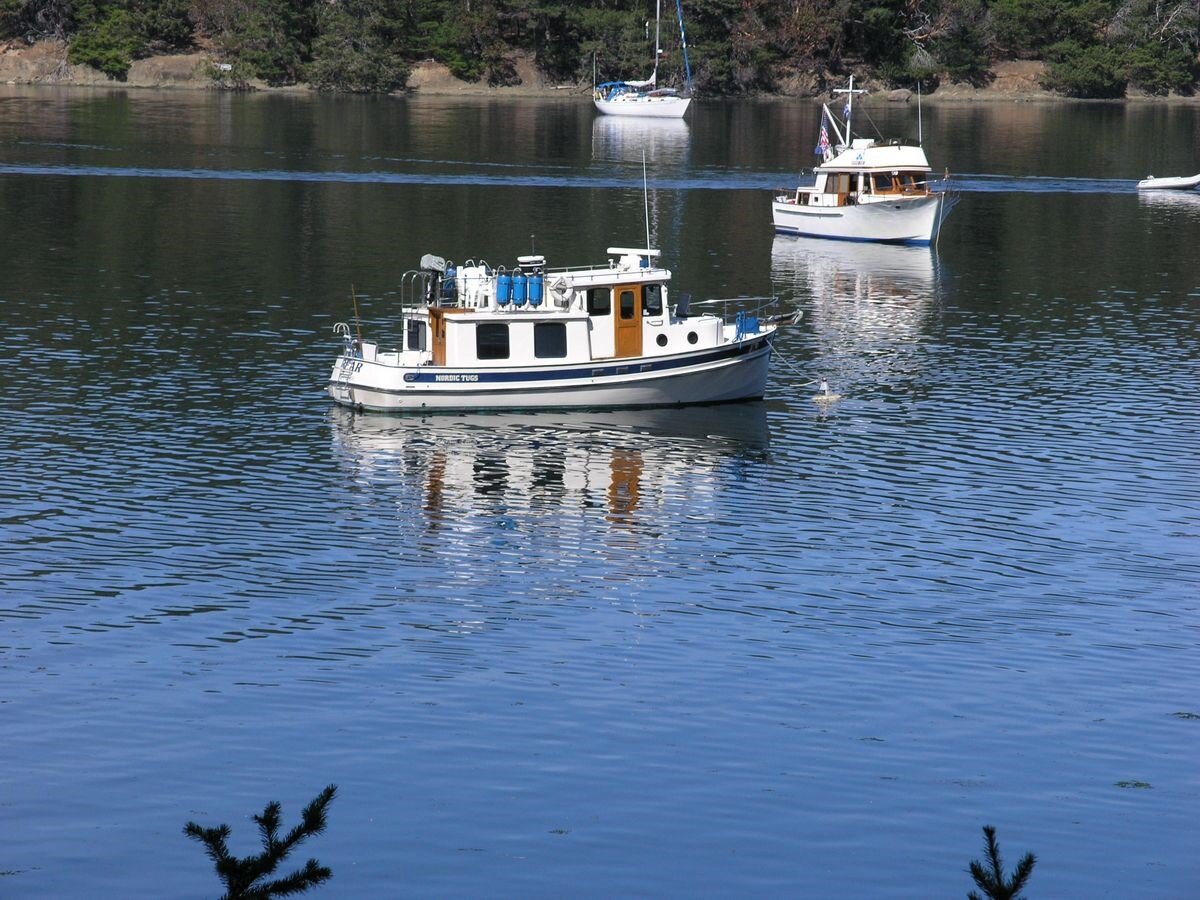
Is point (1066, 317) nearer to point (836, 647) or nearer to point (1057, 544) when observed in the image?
point (1057, 544)

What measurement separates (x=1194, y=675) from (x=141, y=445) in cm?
3244

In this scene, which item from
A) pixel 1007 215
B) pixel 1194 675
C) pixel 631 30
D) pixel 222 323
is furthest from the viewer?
pixel 631 30

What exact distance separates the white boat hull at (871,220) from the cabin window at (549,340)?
45.4 meters

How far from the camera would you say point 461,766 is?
3212cm

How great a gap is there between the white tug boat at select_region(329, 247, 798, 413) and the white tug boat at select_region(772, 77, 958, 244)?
139 ft

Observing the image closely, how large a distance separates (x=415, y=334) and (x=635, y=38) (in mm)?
137244

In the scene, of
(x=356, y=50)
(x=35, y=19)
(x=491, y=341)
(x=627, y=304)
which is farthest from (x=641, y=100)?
(x=491, y=341)

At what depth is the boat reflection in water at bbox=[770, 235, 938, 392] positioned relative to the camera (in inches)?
2680

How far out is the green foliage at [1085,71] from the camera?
192875mm

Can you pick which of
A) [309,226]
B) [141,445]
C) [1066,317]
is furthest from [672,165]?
[141,445]

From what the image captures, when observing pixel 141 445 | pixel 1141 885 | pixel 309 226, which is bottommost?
pixel 1141 885

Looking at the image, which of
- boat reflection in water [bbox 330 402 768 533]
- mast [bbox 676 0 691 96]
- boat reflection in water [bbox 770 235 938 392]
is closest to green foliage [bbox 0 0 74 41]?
mast [bbox 676 0 691 96]

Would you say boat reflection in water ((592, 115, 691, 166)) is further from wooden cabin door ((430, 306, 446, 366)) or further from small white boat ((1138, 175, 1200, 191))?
wooden cabin door ((430, 306, 446, 366))

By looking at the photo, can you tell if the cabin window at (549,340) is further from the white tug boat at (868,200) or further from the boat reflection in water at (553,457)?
the white tug boat at (868,200)
